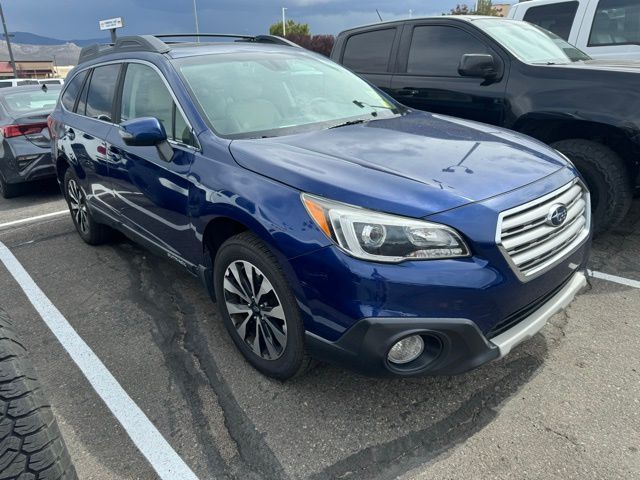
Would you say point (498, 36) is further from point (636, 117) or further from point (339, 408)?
point (339, 408)

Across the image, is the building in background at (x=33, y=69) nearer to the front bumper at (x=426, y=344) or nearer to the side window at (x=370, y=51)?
the side window at (x=370, y=51)

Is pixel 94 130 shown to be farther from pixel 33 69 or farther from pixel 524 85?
pixel 33 69

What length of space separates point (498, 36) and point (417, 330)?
3.69 m

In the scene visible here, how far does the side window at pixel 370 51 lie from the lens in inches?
215

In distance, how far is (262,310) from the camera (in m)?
2.51

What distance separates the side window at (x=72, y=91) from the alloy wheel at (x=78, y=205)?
70 cm

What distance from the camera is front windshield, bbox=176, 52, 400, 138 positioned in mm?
2881

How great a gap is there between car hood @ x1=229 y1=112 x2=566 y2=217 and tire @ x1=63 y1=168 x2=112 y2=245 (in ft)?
8.37

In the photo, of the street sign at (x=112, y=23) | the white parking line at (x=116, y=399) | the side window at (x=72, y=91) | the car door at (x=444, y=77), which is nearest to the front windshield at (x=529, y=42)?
the car door at (x=444, y=77)

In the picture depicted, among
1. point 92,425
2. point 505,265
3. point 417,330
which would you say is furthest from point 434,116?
point 92,425

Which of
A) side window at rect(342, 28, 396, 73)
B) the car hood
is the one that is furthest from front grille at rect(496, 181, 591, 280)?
side window at rect(342, 28, 396, 73)

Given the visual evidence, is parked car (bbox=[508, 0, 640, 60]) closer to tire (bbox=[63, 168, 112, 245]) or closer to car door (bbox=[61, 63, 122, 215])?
car door (bbox=[61, 63, 122, 215])

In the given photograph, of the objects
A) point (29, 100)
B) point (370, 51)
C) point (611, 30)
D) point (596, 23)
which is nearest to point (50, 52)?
point (29, 100)

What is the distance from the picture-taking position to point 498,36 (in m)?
4.66
